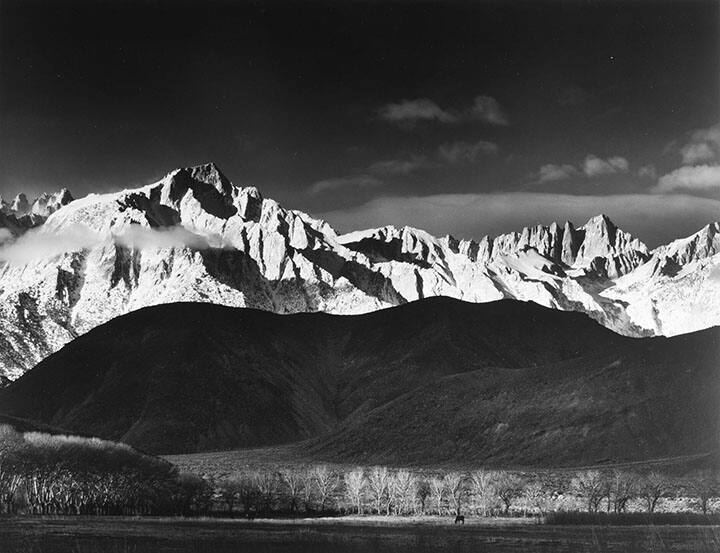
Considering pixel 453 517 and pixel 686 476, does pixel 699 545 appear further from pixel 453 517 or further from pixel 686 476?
pixel 686 476

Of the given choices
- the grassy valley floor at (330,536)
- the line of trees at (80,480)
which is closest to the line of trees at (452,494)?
the line of trees at (80,480)

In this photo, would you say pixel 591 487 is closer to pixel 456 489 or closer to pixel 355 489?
pixel 456 489

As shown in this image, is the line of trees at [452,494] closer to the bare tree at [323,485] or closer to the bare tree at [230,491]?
the bare tree at [230,491]

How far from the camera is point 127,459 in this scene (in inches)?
6619

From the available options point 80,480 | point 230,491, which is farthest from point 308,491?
point 80,480

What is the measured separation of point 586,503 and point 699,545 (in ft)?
211

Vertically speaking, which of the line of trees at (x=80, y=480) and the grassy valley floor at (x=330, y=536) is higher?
the line of trees at (x=80, y=480)

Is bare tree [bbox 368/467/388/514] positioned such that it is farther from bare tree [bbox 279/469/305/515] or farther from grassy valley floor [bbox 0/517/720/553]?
grassy valley floor [bbox 0/517/720/553]

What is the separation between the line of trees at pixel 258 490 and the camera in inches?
5965

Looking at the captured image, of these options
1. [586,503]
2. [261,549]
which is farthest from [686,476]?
[261,549]

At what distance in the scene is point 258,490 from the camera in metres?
166

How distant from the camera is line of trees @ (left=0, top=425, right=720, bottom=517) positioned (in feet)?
497

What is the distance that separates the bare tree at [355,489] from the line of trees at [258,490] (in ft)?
0.79

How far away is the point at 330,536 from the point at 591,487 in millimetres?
61637
